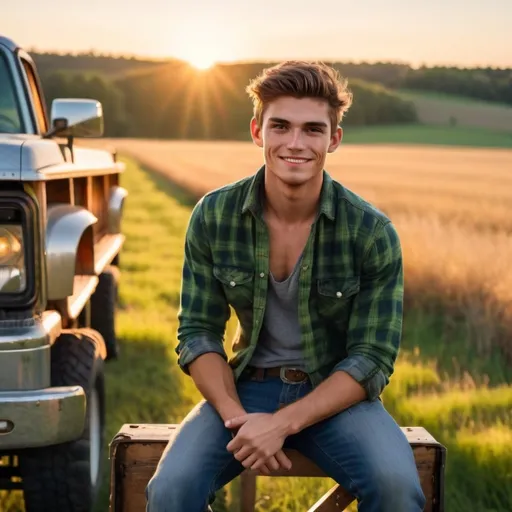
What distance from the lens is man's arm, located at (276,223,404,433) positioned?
2889mm

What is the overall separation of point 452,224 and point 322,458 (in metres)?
8.02

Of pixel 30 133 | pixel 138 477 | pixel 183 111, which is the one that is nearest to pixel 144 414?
pixel 30 133

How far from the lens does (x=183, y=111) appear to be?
87812mm

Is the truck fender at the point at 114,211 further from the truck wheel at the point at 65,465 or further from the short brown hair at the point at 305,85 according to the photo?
the short brown hair at the point at 305,85

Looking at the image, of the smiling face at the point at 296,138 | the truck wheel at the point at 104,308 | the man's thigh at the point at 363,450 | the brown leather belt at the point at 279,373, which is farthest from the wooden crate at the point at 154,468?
the truck wheel at the point at 104,308

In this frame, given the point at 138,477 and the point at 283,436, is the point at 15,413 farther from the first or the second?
the point at 283,436

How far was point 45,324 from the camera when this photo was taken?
3.42 metres

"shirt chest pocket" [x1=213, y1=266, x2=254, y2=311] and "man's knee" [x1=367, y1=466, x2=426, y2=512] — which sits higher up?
"shirt chest pocket" [x1=213, y1=266, x2=254, y2=311]

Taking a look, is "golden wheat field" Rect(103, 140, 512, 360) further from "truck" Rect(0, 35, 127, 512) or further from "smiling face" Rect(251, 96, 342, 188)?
"smiling face" Rect(251, 96, 342, 188)

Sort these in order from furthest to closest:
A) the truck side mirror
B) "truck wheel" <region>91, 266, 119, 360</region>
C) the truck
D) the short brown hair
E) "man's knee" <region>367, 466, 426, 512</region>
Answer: "truck wheel" <region>91, 266, 119, 360</region> < the truck side mirror < the truck < the short brown hair < "man's knee" <region>367, 466, 426, 512</region>

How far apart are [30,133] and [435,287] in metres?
4.34

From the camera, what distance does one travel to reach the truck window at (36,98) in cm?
463

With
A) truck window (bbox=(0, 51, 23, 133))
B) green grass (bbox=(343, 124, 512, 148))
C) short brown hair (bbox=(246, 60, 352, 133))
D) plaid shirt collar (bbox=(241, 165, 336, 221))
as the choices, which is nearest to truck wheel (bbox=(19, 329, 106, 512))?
plaid shirt collar (bbox=(241, 165, 336, 221))

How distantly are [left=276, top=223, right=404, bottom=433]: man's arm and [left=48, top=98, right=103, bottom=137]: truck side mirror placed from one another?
5.61 feet
